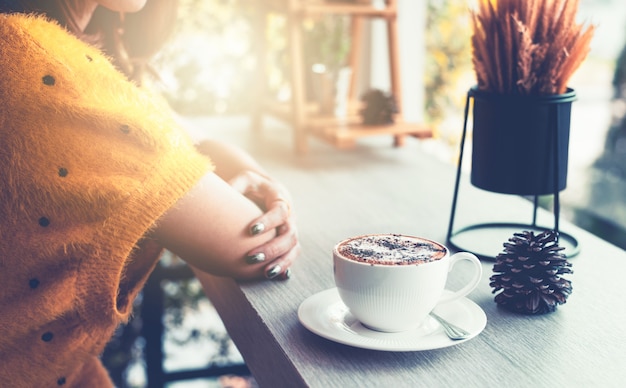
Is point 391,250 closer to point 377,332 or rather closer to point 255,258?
point 377,332

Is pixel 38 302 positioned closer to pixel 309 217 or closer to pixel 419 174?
pixel 309 217

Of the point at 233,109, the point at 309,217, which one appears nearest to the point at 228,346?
the point at 233,109

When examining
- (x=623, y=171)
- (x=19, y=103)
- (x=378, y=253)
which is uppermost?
(x=19, y=103)

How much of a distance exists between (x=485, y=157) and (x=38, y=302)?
23.9 inches

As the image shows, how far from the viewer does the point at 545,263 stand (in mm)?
784

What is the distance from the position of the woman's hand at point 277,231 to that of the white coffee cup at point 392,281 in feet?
0.63

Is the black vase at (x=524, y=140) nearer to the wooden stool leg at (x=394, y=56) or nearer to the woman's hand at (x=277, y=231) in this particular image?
the woman's hand at (x=277, y=231)

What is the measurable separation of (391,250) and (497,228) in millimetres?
455

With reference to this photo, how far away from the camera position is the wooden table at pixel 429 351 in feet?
2.10

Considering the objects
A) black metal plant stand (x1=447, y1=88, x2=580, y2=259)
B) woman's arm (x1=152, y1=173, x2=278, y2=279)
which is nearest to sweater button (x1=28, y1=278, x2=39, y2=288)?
woman's arm (x1=152, y1=173, x2=278, y2=279)

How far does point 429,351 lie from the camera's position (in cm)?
68

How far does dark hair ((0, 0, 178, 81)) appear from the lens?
114cm

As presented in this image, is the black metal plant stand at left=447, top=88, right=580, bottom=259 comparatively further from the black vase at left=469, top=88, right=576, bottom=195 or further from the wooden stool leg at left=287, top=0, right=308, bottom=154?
the wooden stool leg at left=287, top=0, right=308, bottom=154

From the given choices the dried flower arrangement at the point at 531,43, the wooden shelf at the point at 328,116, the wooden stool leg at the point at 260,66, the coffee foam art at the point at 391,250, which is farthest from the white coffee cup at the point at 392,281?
the wooden stool leg at the point at 260,66
